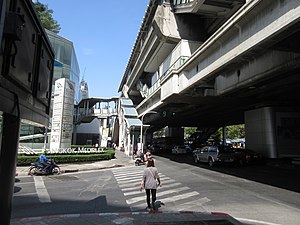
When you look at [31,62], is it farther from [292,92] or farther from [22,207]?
[292,92]

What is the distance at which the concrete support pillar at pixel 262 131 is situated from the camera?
25208mm

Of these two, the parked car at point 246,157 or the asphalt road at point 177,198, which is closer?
the asphalt road at point 177,198

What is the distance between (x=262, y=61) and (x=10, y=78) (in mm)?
13445

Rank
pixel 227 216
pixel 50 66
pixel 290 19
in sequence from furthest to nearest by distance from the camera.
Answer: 1. pixel 290 19
2. pixel 227 216
3. pixel 50 66

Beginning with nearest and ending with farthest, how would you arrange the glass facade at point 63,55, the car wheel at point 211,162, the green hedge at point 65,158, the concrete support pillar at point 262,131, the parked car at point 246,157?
the green hedge at point 65,158
the parked car at point 246,157
the car wheel at point 211,162
the concrete support pillar at point 262,131
the glass facade at point 63,55

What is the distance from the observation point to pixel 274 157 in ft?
81.0

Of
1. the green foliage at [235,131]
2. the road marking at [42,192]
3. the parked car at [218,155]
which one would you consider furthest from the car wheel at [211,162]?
the green foliage at [235,131]

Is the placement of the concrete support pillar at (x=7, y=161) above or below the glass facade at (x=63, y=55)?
below

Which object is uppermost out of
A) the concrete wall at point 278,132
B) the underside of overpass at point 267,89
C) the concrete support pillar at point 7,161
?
the underside of overpass at point 267,89

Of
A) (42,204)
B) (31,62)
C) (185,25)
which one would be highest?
(185,25)

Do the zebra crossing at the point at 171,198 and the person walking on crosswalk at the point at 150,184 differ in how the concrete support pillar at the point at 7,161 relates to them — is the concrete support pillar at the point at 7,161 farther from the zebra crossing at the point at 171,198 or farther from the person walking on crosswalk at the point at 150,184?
the zebra crossing at the point at 171,198

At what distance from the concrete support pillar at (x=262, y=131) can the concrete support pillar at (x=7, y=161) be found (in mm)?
25802

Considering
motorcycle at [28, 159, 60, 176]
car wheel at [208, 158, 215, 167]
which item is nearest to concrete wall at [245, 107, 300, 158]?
car wheel at [208, 158, 215, 167]

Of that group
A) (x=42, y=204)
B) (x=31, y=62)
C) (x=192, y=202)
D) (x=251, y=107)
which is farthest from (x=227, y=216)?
(x=251, y=107)
